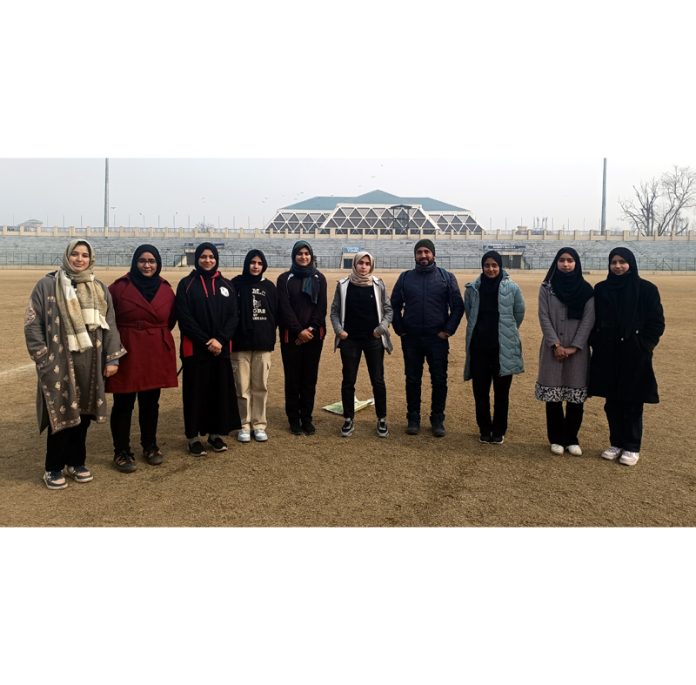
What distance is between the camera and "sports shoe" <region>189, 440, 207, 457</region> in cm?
500

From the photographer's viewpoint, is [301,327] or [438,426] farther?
[438,426]

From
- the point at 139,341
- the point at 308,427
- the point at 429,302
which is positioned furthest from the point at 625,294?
the point at 139,341

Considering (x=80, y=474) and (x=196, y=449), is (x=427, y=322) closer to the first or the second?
(x=196, y=449)

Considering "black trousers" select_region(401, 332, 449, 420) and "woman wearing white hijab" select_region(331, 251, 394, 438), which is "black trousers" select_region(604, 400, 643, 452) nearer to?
"black trousers" select_region(401, 332, 449, 420)

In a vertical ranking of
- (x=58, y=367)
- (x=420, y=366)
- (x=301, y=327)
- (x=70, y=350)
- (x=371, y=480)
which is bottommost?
(x=371, y=480)

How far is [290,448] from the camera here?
5.25 metres

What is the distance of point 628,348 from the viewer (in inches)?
188

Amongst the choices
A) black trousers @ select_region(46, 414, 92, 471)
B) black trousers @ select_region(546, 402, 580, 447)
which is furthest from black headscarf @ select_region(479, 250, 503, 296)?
black trousers @ select_region(46, 414, 92, 471)

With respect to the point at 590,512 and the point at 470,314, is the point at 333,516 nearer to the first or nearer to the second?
the point at 590,512

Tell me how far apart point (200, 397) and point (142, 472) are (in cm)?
76

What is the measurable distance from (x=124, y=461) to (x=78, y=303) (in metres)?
1.25

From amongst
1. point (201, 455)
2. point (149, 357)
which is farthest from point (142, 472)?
point (149, 357)

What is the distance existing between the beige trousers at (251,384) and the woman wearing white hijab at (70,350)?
3.90 ft

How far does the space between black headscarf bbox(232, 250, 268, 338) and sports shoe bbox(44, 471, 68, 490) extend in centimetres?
179
